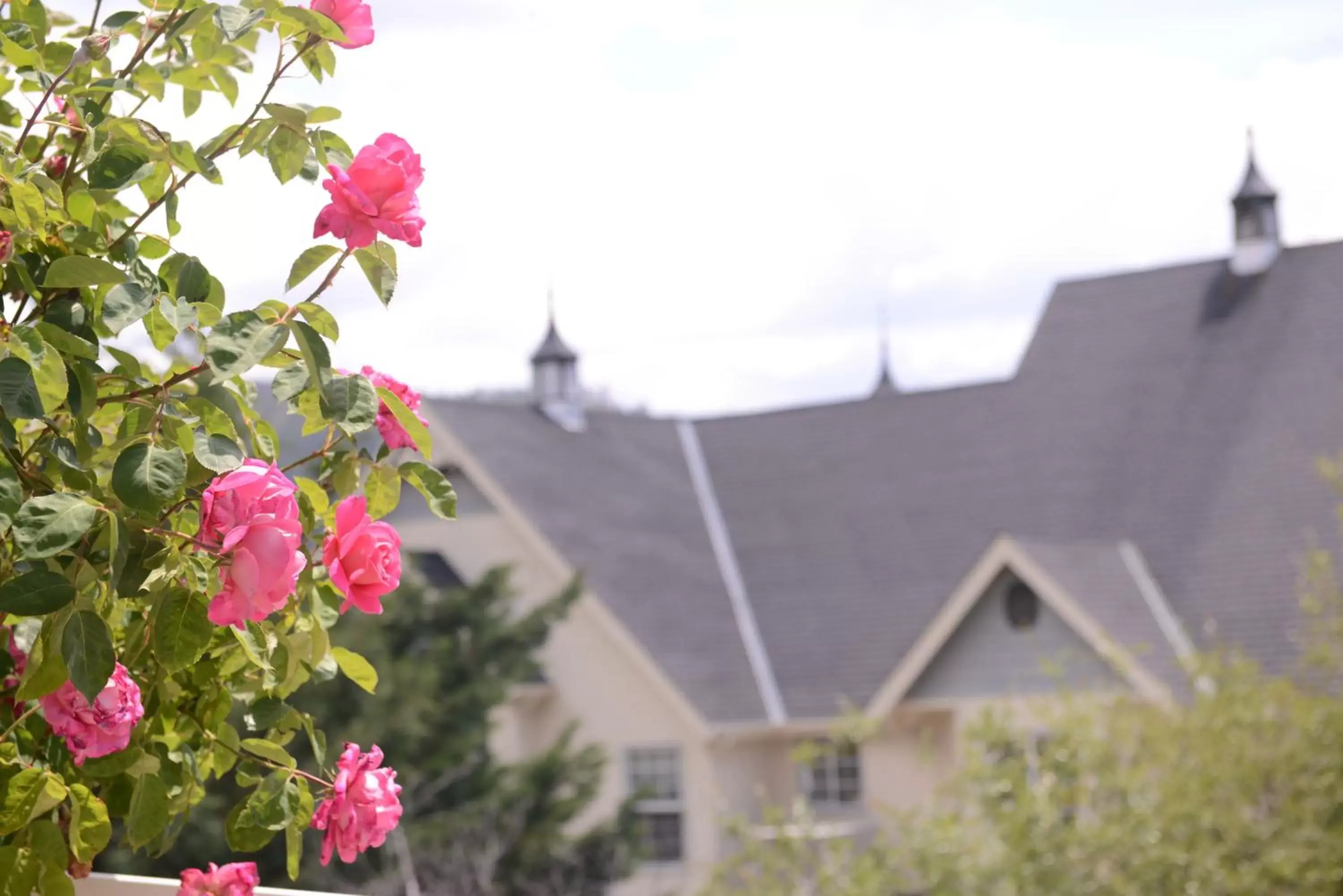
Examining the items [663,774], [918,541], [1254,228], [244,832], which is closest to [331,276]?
[244,832]

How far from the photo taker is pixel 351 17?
2467 mm

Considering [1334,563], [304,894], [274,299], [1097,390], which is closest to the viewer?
[274,299]

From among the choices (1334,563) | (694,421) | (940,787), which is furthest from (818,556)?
(940,787)

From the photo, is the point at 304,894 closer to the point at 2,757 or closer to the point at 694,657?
the point at 2,757

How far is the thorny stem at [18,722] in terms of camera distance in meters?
2.33

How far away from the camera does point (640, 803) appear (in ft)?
68.2

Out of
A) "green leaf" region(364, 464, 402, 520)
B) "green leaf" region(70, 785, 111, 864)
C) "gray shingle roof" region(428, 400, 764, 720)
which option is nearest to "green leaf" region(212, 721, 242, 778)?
"green leaf" region(70, 785, 111, 864)

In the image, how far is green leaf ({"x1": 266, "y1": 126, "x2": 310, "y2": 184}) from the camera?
2363mm

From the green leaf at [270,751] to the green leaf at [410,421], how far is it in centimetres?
48

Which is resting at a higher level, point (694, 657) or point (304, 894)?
point (694, 657)

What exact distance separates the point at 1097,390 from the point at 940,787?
1158cm

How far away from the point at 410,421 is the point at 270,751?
57 cm

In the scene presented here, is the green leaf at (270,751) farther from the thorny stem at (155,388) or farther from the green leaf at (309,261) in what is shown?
the green leaf at (309,261)

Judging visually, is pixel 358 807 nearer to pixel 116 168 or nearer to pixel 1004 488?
pixel 116 168
